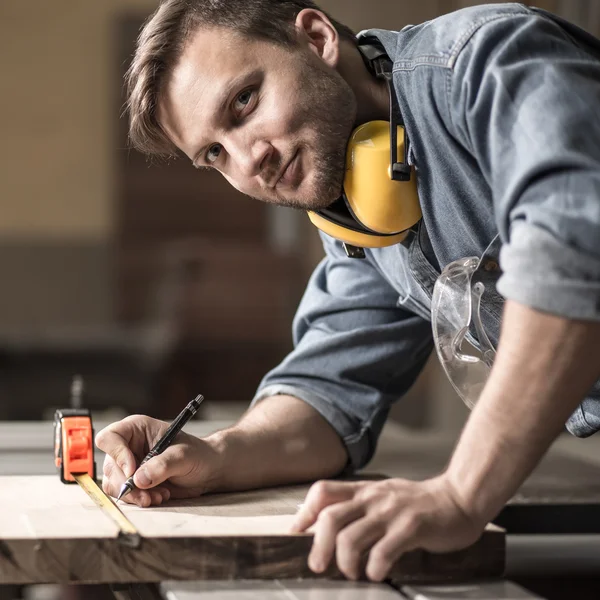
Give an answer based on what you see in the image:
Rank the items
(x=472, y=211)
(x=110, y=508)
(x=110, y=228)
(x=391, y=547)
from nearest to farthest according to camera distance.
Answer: (x=391, y=547), (x=110, y=508), (x=472, y=211), (x=110, y=228)

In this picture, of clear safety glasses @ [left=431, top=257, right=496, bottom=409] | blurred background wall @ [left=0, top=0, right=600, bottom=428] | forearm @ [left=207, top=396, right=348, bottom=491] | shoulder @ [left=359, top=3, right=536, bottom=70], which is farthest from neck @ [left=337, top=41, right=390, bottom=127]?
blurred background wall @ [left=0, top=0, right=600, bottom=428]

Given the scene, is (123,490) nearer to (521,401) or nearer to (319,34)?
(521,401)

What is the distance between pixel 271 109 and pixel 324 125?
71 millimetres

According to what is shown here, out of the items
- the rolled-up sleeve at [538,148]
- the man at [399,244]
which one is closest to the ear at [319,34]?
the man at [399,244]

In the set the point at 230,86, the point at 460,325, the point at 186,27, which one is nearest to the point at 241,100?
the point at 230,86

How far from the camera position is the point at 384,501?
82cm

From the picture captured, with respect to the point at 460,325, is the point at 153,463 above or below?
below

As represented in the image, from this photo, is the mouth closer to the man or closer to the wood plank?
the man

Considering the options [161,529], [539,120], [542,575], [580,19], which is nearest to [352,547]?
[161,529]

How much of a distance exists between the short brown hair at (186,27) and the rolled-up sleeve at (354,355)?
0.39 m

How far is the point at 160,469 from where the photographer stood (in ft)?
3.47

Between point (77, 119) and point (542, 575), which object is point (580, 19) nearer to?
point (542, 575)

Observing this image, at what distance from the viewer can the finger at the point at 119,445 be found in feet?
3.60

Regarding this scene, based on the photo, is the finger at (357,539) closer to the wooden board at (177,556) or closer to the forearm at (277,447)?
the wooden board at (177,556)
